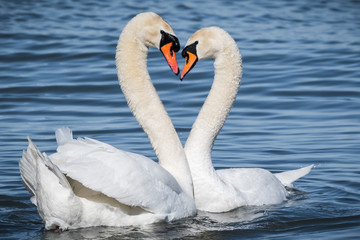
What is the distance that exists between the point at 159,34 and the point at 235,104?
16.9 ft

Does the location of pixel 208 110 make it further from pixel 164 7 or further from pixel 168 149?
pixel 164 7

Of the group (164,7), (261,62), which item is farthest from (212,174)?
(164,7)

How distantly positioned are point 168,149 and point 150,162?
0.55 meters

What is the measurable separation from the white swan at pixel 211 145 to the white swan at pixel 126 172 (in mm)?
254

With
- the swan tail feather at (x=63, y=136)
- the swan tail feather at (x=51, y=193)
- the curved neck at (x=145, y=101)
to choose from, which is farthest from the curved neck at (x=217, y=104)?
the swan tail feather at (x=51, y=193)

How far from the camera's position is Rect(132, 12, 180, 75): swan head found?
6.74 metres

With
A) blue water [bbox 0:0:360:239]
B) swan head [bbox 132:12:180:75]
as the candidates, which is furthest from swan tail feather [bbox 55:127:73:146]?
swan head [bbox 132:12:180:75]

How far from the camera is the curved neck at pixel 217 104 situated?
283 inches

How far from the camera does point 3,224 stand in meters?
6.69

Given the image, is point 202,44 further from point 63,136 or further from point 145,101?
point 63,136

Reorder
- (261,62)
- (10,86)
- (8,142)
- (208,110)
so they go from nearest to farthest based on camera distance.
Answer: (208,110) → (8,142) → (10,86) → (261,62)

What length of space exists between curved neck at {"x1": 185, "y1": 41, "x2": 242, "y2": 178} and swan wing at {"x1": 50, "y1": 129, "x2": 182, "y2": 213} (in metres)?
0.84

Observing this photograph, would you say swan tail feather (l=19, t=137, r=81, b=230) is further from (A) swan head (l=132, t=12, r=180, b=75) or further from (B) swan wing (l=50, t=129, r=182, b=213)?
(A) swan head (l=132, t=12, r=180, b=75)

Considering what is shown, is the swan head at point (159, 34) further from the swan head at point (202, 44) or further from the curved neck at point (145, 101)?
the swan head at point (202, 44)
